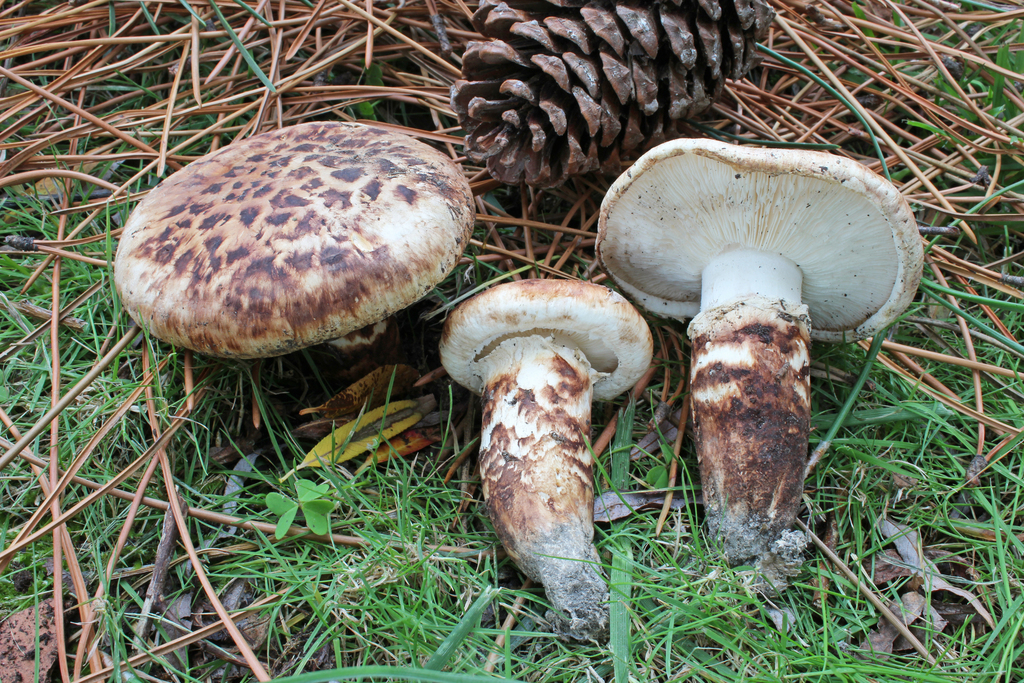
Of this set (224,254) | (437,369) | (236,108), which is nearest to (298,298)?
(224,254)

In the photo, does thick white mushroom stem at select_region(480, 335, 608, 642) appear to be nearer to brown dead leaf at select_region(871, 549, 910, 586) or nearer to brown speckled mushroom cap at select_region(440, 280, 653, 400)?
brown speckled mushroom cap at select_region(440, 280, 653, 400)

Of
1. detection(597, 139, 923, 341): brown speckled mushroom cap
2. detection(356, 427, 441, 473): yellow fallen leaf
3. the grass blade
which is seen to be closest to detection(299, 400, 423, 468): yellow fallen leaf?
detection(356, 427, 441, 473): yellow fallen leaf

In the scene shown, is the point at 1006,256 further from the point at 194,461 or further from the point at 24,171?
the point at 24,171

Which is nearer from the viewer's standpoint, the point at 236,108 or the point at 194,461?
the point at 194,461

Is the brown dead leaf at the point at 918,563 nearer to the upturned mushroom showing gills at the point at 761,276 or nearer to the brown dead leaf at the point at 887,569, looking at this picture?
the brown dead leaf at the point at 887,569

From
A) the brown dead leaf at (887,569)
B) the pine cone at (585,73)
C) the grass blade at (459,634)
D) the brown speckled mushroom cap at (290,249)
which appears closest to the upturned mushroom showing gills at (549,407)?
the grass blade at (459,634)

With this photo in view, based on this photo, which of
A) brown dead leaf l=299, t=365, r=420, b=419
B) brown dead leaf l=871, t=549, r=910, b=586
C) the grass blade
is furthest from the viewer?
brown dead leaf l=299, t=365, r=420, b=419
